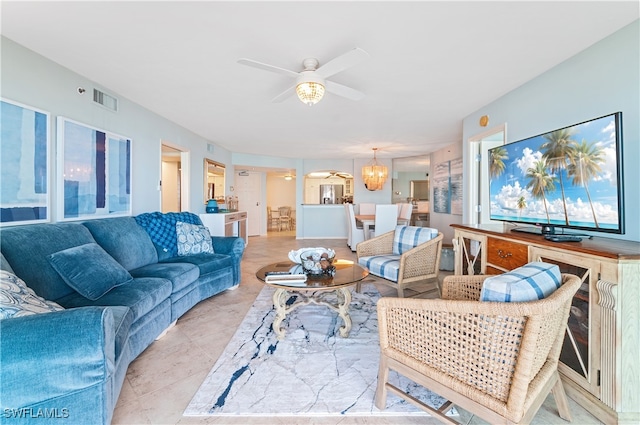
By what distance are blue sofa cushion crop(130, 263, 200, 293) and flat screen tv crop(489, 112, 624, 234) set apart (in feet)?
9.81

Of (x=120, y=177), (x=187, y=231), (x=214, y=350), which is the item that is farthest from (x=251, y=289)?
(x=120, y=177)

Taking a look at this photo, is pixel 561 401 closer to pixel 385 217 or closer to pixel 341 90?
pixel 341 90

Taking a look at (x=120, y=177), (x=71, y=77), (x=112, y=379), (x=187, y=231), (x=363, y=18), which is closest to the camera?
(x=112, y=379)

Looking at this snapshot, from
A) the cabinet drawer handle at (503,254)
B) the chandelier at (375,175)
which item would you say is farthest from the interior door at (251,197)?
the cabinet drawer handle at (503,254)

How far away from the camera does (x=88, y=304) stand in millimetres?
1860

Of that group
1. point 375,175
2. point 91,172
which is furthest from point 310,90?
point 375,175

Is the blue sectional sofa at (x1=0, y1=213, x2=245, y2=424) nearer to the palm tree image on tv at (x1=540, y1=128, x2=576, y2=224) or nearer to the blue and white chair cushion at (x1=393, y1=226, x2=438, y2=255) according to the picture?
the blue and white chair cushion at (x1=393, y1=226, x2=438, y2=255)

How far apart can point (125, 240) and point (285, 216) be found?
8.01 metres

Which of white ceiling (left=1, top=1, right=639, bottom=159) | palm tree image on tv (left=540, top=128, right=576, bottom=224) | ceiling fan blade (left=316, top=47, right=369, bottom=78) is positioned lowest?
palm tree image on tv (left=540, top=128, right=576, bottom=224)

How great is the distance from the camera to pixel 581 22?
1.79m

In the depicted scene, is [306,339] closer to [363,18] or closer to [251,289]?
[251,289]

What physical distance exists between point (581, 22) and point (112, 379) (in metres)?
3.44

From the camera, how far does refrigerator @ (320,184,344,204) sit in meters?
10.1

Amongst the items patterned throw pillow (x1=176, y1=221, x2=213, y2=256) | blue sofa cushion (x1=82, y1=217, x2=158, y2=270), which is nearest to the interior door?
patterned throw pillow (x1=176, y1=221, x2=213, y2=256)
